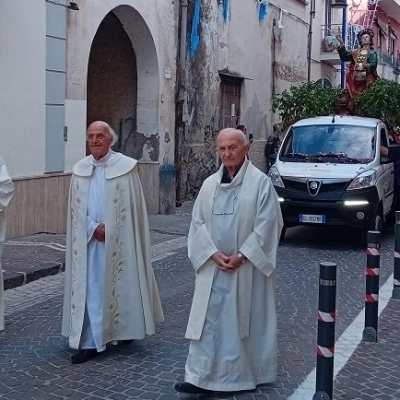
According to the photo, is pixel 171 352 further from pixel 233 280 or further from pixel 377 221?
pixel 377 221

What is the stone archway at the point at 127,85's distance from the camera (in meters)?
16.2

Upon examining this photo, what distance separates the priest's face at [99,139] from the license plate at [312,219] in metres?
6.30

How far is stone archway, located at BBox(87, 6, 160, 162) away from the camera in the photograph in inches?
639

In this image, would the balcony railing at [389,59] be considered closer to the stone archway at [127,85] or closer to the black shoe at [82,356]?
the stone archway at [127,85]

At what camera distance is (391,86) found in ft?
52.0

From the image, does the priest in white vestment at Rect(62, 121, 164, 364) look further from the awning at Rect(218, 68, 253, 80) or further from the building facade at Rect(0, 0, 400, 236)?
the awning at Rect(218, 68, 253, 80)

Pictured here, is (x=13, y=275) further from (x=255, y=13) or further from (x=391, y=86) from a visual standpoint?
(x=255, y=13)

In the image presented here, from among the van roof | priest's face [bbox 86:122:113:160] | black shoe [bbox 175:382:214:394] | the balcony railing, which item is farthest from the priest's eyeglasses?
the balcony railing

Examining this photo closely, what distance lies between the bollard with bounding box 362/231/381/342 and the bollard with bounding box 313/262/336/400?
80.4 inches

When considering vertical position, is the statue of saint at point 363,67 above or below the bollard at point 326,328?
above

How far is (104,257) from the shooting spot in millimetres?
6418

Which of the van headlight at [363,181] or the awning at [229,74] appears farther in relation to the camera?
the awning at [229,74]

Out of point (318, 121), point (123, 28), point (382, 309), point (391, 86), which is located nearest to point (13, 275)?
point (382, 309)

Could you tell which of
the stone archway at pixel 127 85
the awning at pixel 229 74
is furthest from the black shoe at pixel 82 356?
the awning at pixel 229 74
